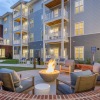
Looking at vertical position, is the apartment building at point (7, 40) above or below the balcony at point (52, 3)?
below

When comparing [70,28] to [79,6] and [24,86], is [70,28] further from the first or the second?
[24,86]

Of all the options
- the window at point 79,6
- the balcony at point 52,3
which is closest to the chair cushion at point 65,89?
the window at point 79,6

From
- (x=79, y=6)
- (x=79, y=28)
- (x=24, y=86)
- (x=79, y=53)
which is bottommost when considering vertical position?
(x=24, y=86)

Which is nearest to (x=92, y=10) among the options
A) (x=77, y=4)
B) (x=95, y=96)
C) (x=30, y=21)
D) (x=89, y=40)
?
A: (x=77, y=4)

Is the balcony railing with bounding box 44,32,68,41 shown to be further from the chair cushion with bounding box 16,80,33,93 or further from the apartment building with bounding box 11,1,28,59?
the chair cushion with bounding box 16,80,33,93

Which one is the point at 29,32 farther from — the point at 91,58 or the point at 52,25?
the point at 91,58

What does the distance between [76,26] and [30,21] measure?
35.4 feet

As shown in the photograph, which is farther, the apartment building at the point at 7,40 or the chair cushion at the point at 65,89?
the apartment building at the point at 7,40

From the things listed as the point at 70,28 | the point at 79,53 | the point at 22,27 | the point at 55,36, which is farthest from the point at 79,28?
the point at 22,27

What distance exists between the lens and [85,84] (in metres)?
3.72

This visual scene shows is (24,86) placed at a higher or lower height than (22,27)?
lower

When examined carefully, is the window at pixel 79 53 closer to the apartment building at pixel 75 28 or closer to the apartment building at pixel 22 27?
the apartment building at pixel 75 28

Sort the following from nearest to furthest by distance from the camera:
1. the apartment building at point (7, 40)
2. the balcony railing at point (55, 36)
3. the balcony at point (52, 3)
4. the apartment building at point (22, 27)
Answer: the balcony railing at point (55, 36)
the balcony at point (52, 3)
the apartment building at point (22, 27)
the apartment building at point (7, 40)

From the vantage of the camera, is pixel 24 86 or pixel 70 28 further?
pixel 70 28
